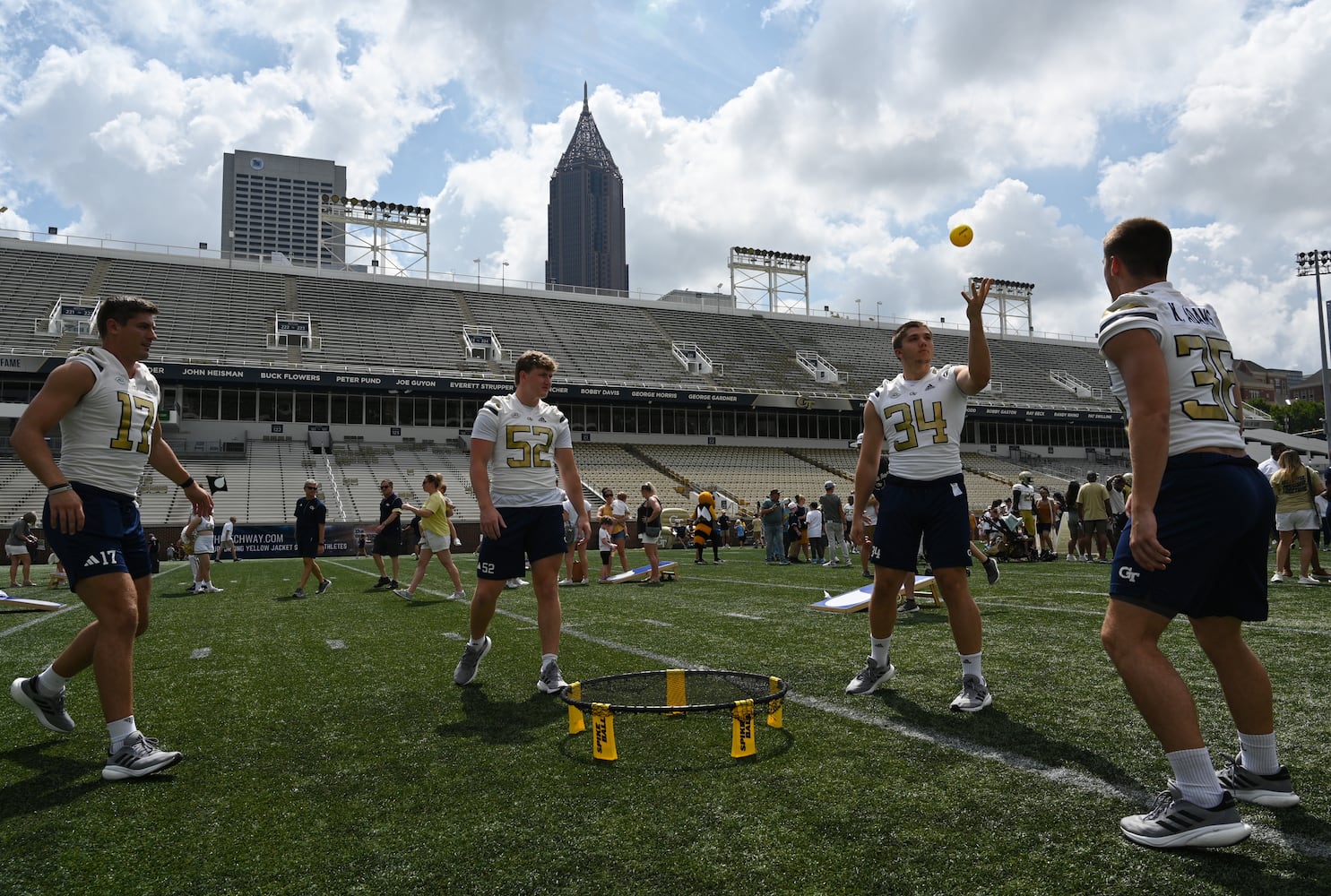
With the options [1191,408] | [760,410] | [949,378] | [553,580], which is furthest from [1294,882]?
[760,410]

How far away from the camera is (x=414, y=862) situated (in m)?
2.68

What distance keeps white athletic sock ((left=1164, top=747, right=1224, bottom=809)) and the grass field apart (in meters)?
0.16

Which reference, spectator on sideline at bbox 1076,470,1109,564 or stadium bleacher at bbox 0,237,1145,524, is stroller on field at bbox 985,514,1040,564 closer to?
spectator on sideline at bbox 1076,470,1109,564

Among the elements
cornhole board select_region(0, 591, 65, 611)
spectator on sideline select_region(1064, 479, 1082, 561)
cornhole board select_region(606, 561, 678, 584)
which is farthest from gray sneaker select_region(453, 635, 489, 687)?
spectator on sideline select_region(1064, 479, 1082, 561)

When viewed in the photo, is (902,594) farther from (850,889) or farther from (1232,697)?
(850,889)

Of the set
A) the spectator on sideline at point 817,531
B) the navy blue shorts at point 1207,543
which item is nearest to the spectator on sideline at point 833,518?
the spectator on sideline at point 817,531

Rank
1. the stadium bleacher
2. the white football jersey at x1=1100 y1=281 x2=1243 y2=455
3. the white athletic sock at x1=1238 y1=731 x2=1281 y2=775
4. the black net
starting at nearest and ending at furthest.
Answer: the white football jersey at x1=1100 y1=281 x2=1243 y2=455 → the white athletic sock at x1=1238 y1=731 x2=1281 y2=775 → the black net → the stadium bleacher

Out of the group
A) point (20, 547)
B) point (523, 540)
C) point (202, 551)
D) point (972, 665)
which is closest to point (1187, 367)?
point (972, 665)

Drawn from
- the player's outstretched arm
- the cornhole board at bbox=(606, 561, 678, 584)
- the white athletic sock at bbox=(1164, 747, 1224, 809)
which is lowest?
the cornhole board at bbox=(606, 561, 678, 584)

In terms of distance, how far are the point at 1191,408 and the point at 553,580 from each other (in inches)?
137

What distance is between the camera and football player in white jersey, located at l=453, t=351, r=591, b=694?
204 inches

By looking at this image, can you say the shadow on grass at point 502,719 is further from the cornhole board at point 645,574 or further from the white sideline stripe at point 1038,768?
the cornhole board at point 645,574

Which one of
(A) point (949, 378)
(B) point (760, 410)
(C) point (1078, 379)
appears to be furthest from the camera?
(C) point (1078, 379)

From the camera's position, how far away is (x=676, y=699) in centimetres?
436
